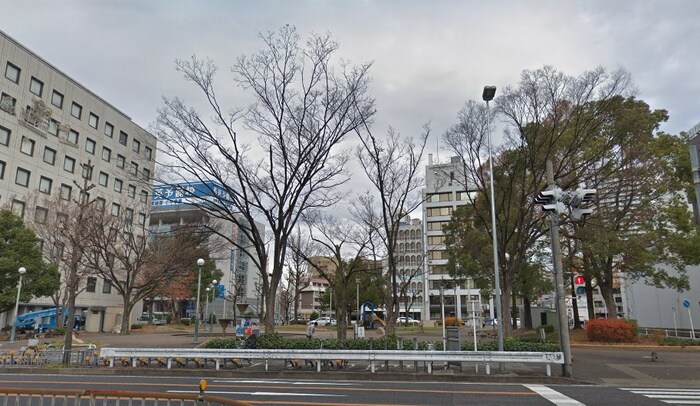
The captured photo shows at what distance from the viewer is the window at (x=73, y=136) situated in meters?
45.2

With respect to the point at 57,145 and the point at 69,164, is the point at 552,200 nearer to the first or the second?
the point at 57,145

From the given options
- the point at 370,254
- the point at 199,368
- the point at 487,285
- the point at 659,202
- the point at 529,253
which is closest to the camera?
the point at 199,368

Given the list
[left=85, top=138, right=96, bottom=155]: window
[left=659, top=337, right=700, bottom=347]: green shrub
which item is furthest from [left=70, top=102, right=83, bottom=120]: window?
[left=659, top=337, right=700, bottom=347]: green shrub

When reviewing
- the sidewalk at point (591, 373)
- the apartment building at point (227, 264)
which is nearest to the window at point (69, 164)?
the apartment building at point (227, 264)

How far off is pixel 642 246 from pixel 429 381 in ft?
55.1

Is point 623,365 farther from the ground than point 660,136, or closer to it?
closer to it

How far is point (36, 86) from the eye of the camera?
4147 cm

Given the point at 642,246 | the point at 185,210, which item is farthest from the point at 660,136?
the point at 185,210

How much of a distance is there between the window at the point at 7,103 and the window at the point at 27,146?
255 cm

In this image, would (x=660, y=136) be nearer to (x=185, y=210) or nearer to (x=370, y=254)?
(x=370, y=254)

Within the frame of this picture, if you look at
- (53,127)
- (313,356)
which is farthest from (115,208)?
(313,356)

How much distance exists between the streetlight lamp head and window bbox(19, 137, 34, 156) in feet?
131

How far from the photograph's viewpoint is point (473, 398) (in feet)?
34.6

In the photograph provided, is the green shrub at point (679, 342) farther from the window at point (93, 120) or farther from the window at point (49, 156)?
the window at point (93, 120)
